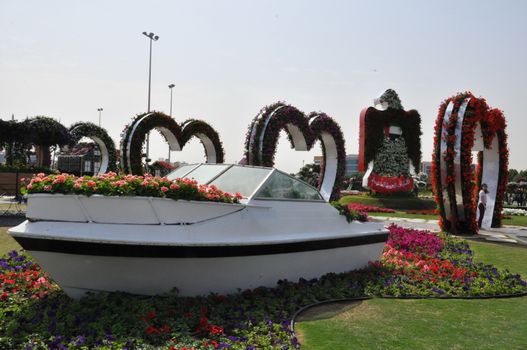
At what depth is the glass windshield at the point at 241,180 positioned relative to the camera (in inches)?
262

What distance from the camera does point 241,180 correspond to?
22.5ft

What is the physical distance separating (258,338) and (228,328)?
0.50 meters

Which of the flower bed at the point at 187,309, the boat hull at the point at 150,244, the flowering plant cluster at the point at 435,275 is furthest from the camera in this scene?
the flowering plant cluster at the point at 435,275

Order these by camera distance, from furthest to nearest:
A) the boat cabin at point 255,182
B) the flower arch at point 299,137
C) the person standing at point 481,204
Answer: the person standing at point 481,204 < the flower arch at point 299,137 < the boat cabin at point 255,182

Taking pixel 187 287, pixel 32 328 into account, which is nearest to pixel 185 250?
pixel 187 287

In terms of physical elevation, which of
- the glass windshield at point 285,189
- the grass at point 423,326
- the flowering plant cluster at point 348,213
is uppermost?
the glass windshield at point 285,189

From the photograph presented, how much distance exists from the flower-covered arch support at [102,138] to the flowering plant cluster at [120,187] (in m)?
21.8

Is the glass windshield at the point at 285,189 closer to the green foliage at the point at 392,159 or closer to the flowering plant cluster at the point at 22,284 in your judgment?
the flowering plant cluster at the point at 22,284

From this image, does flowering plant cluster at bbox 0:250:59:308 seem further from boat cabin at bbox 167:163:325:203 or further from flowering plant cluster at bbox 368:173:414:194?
flowering plant cluster at bbox 368:173:414:194

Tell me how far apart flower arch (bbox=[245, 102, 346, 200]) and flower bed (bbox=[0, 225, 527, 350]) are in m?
9.34

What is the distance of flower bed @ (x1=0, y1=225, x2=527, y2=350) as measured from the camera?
4.46 m

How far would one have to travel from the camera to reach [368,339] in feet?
15.9

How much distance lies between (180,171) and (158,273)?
2.67 metres

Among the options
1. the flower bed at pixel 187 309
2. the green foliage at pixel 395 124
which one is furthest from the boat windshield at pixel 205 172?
the green foliage at pixel 395 124
